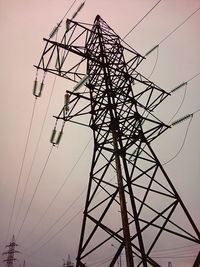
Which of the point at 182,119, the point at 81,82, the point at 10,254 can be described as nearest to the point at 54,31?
the point at 81,82

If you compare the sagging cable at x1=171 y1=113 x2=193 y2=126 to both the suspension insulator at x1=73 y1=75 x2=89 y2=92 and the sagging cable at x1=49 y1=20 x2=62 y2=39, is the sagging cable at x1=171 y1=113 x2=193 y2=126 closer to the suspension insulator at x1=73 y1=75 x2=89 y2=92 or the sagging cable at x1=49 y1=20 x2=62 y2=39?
the suspension insulator at x1=73 y1=75 x2=89 y2=92

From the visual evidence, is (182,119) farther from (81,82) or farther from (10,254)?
(10,254)

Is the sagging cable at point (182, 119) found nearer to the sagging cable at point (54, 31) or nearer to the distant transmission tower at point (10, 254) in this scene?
the sagging cable at point (54, 31)

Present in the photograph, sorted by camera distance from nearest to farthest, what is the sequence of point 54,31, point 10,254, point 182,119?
point 182,119 → point 54,31 → point 10,254

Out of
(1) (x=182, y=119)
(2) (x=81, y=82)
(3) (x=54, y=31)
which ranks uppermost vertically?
(3) (x=54, y=31)

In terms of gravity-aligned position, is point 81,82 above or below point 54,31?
below

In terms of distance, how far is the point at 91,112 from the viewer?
10922 mm

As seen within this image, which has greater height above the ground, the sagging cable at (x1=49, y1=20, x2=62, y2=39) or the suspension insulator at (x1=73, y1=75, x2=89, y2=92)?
the sagging cable at (x1=49, y1=20, x2=62, y2=39)

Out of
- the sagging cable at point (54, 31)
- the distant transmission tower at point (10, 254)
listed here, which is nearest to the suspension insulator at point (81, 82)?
the sagging cable at point (54, 31)

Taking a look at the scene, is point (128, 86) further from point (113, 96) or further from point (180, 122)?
point (180, 122)

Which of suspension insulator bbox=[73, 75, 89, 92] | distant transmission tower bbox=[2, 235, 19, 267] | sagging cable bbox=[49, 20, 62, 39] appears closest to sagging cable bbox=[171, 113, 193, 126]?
suspension insulator bbox=[73, 75, 89, 92]

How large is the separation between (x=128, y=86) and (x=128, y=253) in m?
6.70

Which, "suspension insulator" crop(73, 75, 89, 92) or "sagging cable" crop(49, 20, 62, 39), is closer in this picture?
"suspension insulator" crop(73, 75, 89, 92)

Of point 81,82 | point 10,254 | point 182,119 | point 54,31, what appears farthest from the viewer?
point 10,254
